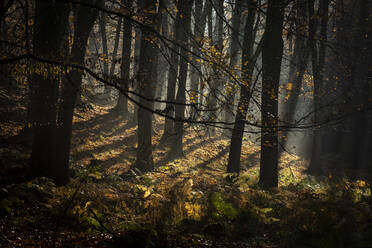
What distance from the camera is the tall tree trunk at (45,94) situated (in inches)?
249

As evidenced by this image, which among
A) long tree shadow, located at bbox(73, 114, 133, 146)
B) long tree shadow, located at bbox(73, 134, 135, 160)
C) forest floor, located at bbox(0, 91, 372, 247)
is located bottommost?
forest floor, located at bbox(0, 91, 372, 247)

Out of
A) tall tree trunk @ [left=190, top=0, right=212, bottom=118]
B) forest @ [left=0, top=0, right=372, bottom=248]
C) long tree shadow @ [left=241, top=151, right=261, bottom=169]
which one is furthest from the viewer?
Answer: long tree shadow @ [left=241, top=151, right=261, bottom=169]

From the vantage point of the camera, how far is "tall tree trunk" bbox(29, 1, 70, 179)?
249 inches

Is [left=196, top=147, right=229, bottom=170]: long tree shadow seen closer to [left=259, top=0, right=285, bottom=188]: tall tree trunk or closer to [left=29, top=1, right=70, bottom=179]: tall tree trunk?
[left=259, top=0, right=285, bottom=188]: tall tree trunk

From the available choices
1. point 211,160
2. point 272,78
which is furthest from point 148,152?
point 272,78

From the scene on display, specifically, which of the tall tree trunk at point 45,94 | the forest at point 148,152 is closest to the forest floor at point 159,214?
the forest at point 148,152

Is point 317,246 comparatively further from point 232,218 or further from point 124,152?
point 124,152

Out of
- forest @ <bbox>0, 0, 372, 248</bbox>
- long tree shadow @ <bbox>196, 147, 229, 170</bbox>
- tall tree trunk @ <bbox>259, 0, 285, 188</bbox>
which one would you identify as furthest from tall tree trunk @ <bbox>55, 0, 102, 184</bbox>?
long tree shadow @ <bbox>196, 147, 229, 170</bbox>

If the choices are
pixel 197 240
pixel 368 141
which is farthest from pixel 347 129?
pixel 197 240

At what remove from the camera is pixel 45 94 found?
665cm

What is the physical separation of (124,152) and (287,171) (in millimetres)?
8015

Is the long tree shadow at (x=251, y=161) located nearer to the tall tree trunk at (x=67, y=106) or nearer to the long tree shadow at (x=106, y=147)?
the long tree shadow at (x=106, y=147)

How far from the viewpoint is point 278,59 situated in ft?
27.7

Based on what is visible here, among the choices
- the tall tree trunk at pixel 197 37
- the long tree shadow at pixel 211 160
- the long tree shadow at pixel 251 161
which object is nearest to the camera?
the tall tree trunk at pixel 197 37
